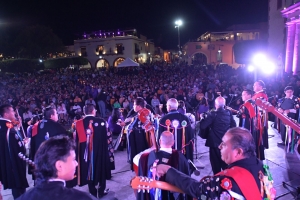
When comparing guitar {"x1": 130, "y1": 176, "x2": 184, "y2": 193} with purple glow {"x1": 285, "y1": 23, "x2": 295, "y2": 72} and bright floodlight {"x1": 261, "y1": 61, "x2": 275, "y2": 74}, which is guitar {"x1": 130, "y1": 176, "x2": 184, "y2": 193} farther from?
bright floodlight {"x1": 261, "y1": 61, "x2": 275, "y2": 74}

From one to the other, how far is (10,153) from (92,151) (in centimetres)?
155

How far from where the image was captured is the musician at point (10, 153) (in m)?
4.86

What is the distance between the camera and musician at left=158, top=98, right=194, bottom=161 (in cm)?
536

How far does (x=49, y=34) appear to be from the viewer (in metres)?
46.2

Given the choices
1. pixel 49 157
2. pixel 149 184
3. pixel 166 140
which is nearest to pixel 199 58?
pixel 166 140

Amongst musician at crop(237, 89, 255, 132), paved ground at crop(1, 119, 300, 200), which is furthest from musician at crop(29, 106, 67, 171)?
musician at crop(237, 89, 255, 132)

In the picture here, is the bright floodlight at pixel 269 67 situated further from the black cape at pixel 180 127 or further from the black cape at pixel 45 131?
the black cape at pixel 45 131

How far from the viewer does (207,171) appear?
6336 mm

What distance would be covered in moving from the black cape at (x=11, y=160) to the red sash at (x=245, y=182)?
426 centimetres

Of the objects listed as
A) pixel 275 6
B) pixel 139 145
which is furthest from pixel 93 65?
pixel 139 145

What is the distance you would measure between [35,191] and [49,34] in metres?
49.3

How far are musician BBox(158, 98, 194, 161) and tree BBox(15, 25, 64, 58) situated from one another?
45.1 m

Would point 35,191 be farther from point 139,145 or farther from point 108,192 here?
point 139,145

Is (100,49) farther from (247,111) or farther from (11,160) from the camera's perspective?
(11,160)
